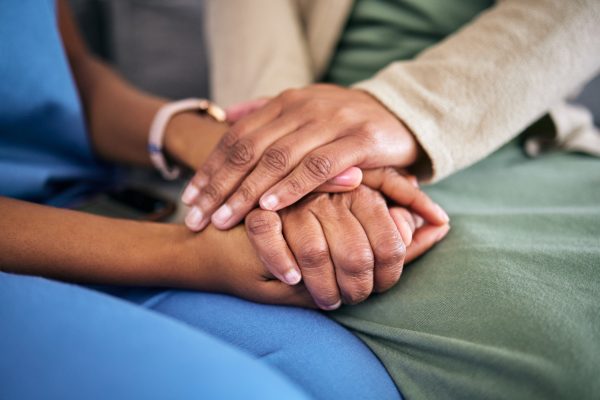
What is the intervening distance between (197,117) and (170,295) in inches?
14.0

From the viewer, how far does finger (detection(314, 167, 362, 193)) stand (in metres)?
0.52

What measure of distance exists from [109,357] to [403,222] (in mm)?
336

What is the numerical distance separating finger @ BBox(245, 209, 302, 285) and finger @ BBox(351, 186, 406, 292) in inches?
3.5

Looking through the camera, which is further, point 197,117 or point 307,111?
point 197,117

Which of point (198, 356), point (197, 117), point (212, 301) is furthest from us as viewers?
point (197, 117)

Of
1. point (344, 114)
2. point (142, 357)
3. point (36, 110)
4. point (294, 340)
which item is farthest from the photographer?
point (36, 110)

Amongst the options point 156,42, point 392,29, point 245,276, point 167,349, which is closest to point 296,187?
point 245,276

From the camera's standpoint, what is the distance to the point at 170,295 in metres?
0.53

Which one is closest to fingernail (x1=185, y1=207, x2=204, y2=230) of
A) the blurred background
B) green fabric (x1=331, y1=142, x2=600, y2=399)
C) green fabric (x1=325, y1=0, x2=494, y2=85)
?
green fabric (x1=331, y1=142, x2=600, y2=399)

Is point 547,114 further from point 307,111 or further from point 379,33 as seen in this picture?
point 307,111

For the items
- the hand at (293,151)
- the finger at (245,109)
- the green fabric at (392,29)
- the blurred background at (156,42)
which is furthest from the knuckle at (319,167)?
the blurred background at (156,42)

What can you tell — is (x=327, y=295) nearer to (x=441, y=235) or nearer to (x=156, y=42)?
(x=441, y=235)

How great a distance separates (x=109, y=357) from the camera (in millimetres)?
352

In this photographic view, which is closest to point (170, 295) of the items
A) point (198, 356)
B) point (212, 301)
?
point (212, 301)
